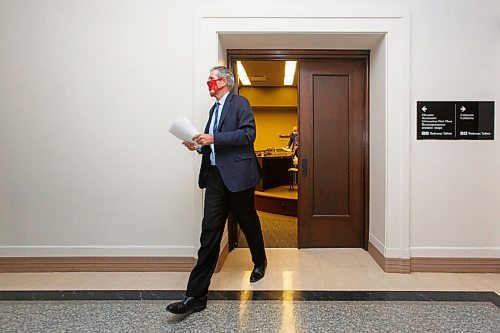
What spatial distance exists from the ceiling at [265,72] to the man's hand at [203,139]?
16.7 feet

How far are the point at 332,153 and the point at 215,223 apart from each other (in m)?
2.02

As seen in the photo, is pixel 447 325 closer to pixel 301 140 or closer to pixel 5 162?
pixel 301 140

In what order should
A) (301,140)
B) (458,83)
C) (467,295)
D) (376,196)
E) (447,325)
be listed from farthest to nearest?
(301,140), (376,196), (458,83), (467,295), (447,325)

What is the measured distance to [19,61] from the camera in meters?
3.39

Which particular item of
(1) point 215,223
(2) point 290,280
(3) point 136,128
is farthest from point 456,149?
(3) point 136,128

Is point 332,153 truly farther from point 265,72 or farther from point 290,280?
point 265,72

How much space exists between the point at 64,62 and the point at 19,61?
43cm

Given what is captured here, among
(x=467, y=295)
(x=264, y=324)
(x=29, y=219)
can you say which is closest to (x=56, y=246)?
(x=29, y=219)

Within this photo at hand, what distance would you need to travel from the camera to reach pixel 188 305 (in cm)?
245

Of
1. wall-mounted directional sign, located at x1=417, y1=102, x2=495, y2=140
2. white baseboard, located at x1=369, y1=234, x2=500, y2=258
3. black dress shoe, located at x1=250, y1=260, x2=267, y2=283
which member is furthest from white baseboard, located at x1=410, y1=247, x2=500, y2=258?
black dress shoe, located at x1=250, y1=260, x2=267, y2=283

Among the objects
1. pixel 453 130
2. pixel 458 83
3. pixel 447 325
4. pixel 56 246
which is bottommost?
pixel 447 325

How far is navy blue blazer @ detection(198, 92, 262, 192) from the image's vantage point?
2682 mm

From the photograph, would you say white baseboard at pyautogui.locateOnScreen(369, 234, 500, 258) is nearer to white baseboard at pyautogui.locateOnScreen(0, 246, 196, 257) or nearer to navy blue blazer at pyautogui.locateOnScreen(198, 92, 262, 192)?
navy blue blazer at pyautogui.locateOnScreen(198, 92, 262, 192)

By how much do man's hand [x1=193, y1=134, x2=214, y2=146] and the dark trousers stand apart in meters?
0.28
